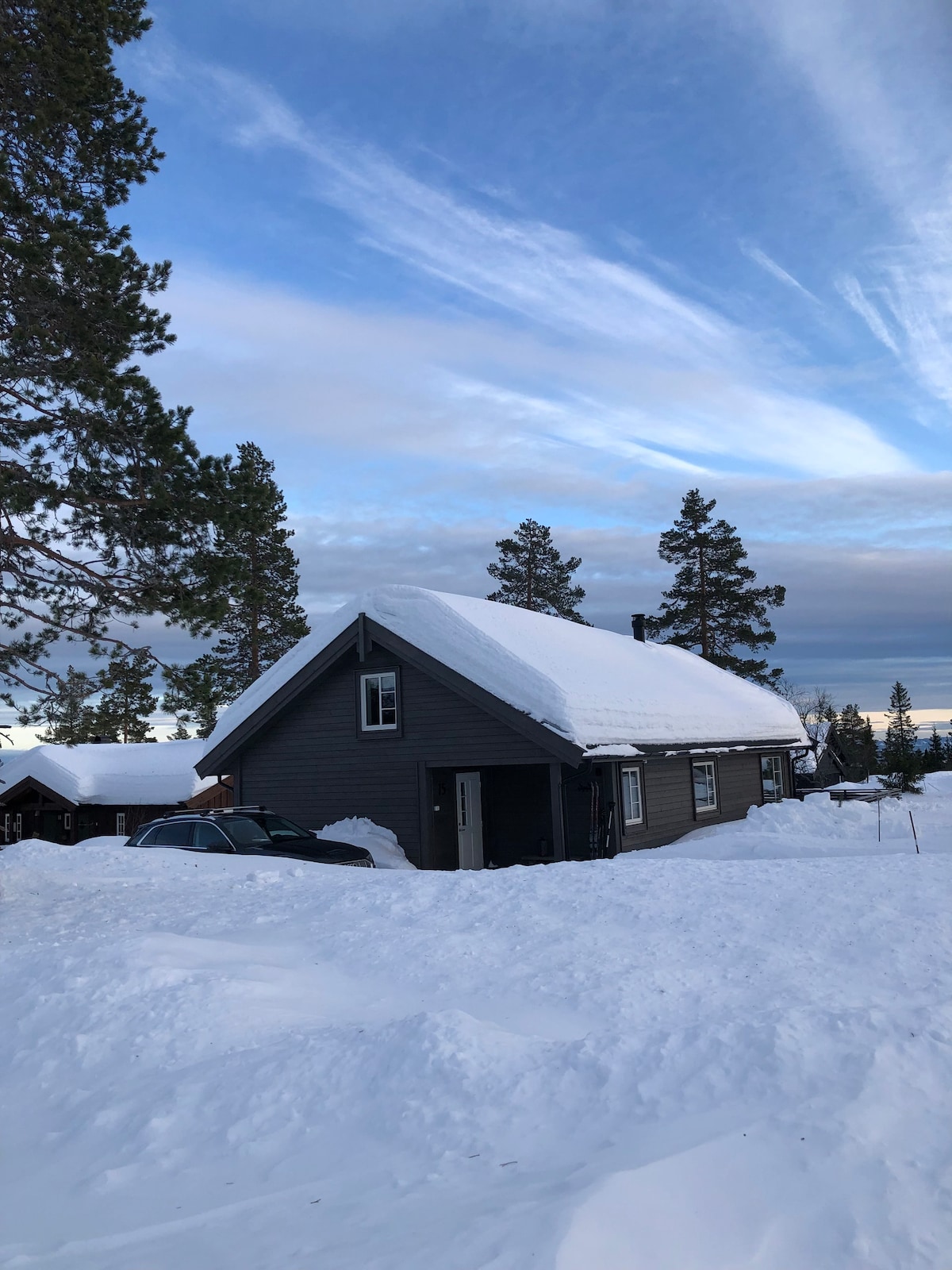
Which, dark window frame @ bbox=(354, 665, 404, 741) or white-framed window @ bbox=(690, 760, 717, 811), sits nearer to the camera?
dark window frame @ bbox=(354, 665, 404, 741)

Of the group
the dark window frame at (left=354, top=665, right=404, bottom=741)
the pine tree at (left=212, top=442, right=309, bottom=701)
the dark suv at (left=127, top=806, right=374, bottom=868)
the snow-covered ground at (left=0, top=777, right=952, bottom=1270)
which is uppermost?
the pine tree at (left=212, top=442, right=309, bottom=701)

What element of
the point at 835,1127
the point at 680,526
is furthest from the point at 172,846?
the point at 680,526

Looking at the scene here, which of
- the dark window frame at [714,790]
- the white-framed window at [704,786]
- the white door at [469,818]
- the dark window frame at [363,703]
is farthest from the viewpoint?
the white-framed window at [704,786]

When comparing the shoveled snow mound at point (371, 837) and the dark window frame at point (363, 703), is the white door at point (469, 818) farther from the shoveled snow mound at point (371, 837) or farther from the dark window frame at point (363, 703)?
the dark window frame at point (363, 703)

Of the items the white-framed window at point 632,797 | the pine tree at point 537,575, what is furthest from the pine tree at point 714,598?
the white-framed window at point 632,797

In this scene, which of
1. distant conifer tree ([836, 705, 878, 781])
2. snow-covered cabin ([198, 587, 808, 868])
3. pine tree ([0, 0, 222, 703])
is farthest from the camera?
distant conifer tree ([836, 705, 878, 781])

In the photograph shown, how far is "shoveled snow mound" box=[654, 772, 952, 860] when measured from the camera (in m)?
17.3

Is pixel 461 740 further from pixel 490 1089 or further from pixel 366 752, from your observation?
pixel 490 1089

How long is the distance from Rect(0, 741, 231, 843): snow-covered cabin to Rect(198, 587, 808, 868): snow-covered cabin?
17.1m

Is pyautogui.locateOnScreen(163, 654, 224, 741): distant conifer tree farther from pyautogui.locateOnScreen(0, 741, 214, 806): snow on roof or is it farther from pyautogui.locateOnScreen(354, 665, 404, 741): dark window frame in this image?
pyautogui.locateOnScreen(0, 741, 214, 806): snow on roof

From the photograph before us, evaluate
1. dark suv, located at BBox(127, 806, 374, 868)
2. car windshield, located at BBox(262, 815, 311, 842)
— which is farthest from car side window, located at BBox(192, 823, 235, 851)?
car windshield, located at BBox(262, 815, 311, 842)

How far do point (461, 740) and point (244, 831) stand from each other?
4931mm

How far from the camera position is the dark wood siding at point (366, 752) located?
1894 cm

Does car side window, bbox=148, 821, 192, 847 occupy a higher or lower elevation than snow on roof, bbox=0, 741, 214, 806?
lower
